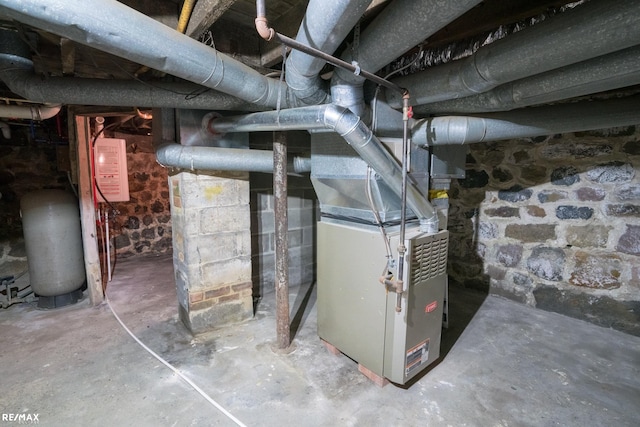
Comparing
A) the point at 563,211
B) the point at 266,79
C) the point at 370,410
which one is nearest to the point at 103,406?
the point at 370,410

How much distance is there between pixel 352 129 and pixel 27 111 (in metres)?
2.68

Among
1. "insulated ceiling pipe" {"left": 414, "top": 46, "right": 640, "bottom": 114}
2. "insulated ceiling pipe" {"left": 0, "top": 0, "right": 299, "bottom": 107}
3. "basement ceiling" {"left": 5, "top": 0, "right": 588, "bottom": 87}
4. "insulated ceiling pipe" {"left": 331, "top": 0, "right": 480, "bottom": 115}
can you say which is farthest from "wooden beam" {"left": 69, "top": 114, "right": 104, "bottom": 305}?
"insulated ceiling pipe" {"left": 414, "top": 46, "right": 640, "bottom": 114}

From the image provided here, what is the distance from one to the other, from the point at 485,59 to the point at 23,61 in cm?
202

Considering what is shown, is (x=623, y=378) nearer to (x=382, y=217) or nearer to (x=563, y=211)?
(x=563, y=211)

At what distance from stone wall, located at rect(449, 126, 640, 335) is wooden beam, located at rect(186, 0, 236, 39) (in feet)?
8.59

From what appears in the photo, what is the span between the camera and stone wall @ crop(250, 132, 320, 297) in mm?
2898

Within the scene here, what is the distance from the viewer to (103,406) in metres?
1.55

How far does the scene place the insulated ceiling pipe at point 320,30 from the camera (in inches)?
35.0

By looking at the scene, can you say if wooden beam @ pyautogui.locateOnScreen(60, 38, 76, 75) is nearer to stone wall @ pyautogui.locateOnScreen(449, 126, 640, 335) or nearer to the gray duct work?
the gray duct work

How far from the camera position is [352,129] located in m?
1.29

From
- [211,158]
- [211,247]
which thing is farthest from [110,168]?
[211,158]

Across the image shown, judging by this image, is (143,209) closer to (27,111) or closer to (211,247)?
(27,111)

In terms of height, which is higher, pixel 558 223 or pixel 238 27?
pixel 238 27

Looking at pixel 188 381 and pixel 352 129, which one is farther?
pixel 188 381
